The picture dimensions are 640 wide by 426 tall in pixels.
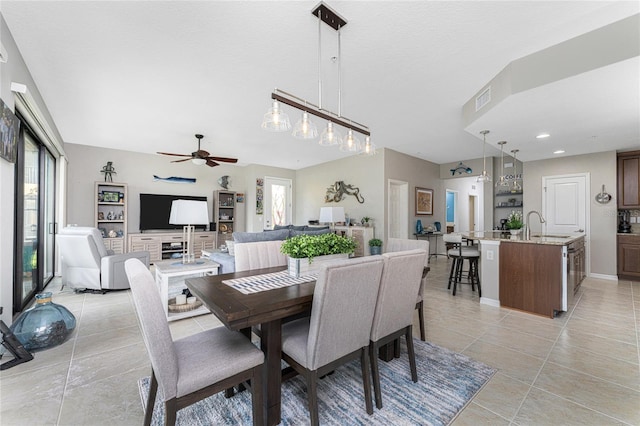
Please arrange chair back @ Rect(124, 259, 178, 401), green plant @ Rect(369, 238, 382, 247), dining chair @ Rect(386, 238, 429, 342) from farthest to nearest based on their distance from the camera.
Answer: green plant @ Rect(369, 238, 382, 247), dining chair @ Rect(386, 238, 429, 342), chair back @ Rect(124, 259, 178, 401)

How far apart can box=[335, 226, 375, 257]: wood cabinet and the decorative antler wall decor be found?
0.74 m

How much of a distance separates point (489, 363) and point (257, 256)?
2.10 metres

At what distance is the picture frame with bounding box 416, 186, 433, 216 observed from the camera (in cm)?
675

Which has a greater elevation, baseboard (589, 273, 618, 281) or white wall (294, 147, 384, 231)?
white wall (294, 147, 384, 231)

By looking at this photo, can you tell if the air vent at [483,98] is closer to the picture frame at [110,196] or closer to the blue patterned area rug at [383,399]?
the blue patterned area rug at [383,399]

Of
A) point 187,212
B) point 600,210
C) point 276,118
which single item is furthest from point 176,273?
point 600,210

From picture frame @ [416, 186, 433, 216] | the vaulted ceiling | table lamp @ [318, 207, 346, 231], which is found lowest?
table lamp @ [318, 207, 346, 231]

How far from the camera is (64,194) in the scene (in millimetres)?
5121

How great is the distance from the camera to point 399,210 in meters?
6.59

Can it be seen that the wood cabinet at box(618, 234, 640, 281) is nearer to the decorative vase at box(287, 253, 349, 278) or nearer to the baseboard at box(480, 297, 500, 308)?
the baseboard at box(480, 297, 500, 308)

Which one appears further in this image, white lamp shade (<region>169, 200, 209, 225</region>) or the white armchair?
the white armchair

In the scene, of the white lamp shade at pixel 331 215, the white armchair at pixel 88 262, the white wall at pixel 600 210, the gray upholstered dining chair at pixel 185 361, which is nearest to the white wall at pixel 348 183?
the white lamp shade at pixel 331 215

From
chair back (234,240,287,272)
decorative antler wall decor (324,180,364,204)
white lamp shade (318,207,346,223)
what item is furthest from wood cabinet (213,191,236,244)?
chair back (234,240,287,272)

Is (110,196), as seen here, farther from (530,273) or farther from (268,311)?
(530,273)
